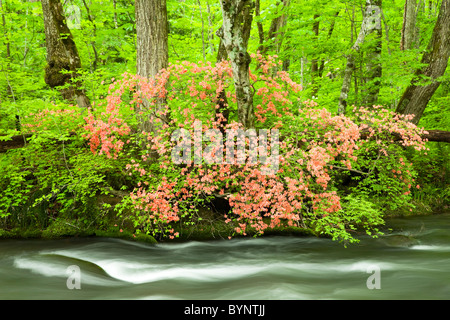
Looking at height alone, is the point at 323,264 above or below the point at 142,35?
below

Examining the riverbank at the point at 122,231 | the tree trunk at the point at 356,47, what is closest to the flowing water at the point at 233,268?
the riverbank at the point at 122,231

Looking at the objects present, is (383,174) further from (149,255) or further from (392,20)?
(392,20)

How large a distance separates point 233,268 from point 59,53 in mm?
7370

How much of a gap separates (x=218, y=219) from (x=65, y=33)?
6.49 m

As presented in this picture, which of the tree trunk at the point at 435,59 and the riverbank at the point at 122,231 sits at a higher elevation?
the tree trunk at the point at 435,59

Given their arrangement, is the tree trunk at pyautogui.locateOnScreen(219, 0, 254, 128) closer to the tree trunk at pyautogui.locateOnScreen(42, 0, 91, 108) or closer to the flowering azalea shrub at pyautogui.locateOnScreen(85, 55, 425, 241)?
the flowering azalea shrub at pyautogui.locateOnScreen(85, 55, 425, 241)

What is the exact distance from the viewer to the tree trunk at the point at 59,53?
8859mm

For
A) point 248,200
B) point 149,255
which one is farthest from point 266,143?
point 149,255

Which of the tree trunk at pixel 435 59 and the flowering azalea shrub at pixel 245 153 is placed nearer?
the flowering azalea shrub at pixel 245 153

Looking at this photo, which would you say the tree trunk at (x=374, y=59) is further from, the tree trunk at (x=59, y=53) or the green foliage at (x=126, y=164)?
the tree trunk at (x=59, y=53)

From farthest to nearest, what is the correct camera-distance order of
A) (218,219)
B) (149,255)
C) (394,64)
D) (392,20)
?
(392,20)
(394,64)
(218,219)
(149,255)

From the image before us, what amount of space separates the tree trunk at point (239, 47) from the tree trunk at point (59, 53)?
4902mm

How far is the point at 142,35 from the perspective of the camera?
7.50 metres

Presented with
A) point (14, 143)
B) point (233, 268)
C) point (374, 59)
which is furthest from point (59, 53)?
point (374, 59)
